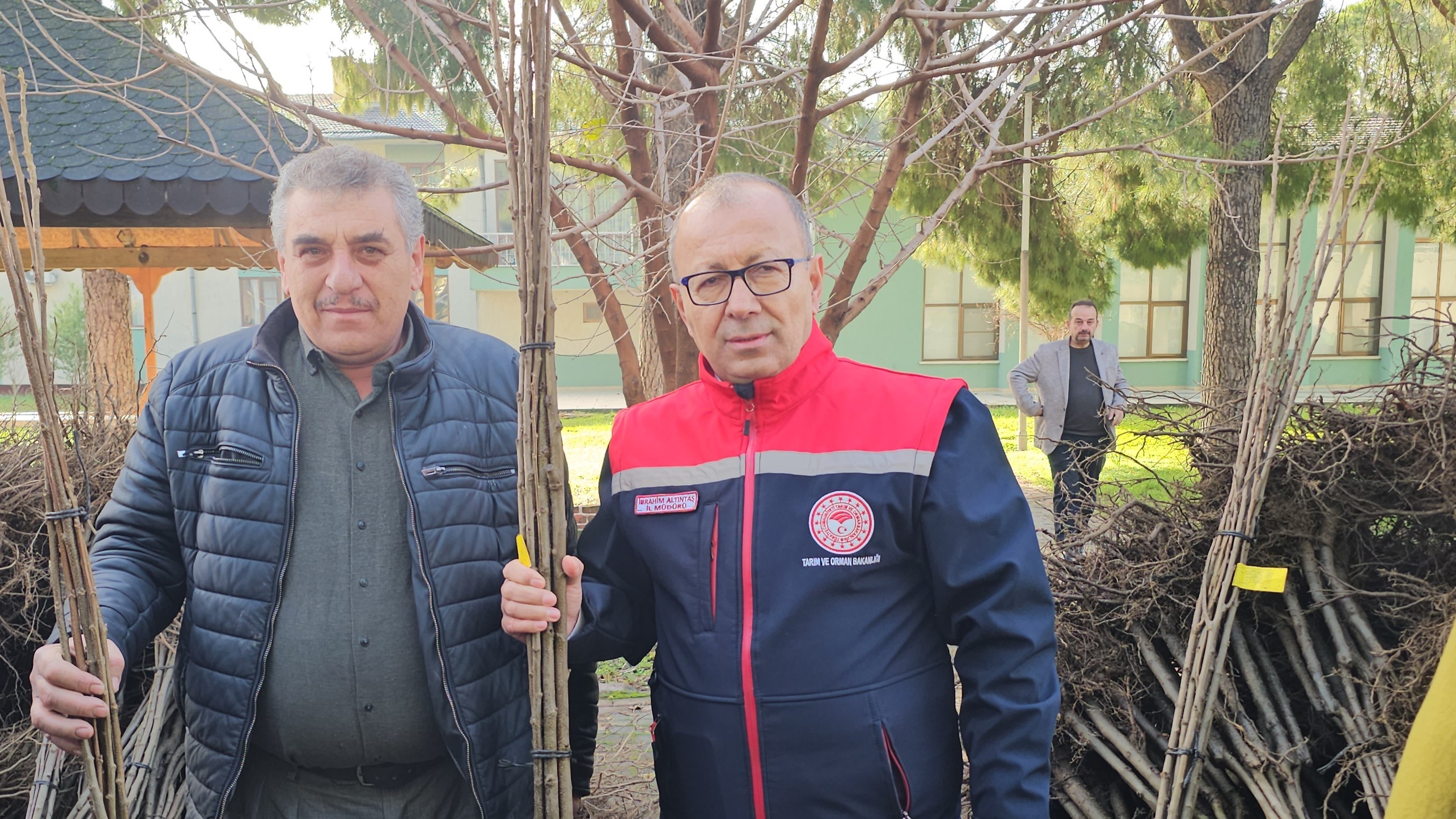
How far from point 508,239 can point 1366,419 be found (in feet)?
10.1

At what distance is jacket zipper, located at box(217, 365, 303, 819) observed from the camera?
1.69 metres

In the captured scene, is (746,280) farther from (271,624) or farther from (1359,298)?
(1359,298)

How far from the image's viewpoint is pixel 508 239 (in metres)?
4.16

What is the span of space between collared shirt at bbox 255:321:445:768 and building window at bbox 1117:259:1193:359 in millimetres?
21094

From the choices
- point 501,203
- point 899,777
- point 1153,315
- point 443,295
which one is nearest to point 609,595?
point 899,777

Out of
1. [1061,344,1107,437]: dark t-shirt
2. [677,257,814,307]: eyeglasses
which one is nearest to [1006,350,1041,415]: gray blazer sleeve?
[1061,344,1107,437]: dark t-shirt

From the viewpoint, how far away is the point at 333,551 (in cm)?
175

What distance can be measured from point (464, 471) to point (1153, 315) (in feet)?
71.5

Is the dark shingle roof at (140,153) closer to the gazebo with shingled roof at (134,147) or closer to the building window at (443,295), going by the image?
the gazebo with shingled roof at (134,147)

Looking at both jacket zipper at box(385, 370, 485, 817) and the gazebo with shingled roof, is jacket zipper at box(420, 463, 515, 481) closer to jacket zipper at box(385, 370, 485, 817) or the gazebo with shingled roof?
jacket zipper at box(385, 370, 485, 817)

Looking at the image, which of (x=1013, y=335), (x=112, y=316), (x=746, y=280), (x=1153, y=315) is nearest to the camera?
(x=746, y=280)

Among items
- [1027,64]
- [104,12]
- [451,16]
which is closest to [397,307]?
[451,16]

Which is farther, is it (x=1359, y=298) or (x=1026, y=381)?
(x=1359, y=298)

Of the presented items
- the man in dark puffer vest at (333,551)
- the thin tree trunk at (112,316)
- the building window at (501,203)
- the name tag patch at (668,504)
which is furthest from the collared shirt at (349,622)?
the building window at (501,203)
